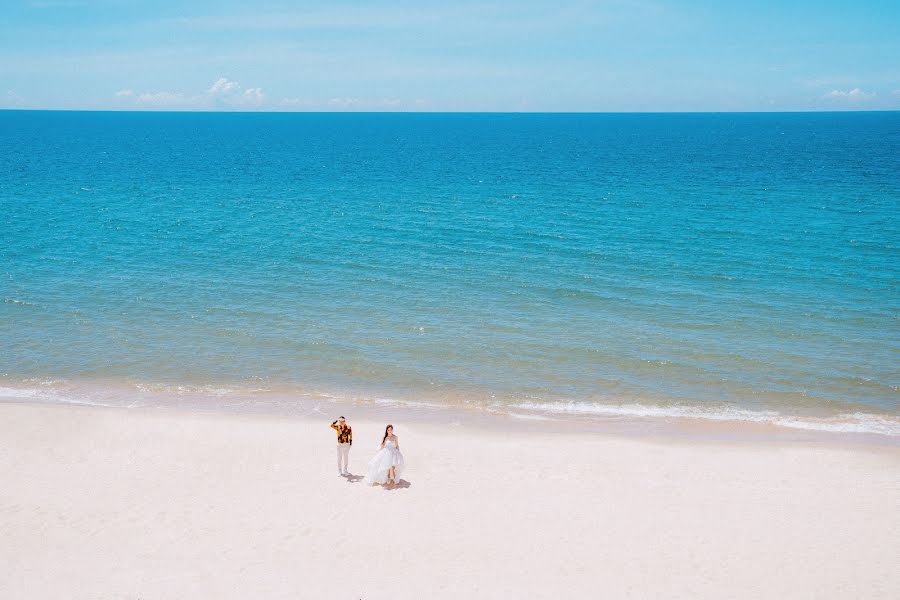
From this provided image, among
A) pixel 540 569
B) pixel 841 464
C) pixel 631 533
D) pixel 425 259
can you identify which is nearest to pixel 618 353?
pixel 841 464

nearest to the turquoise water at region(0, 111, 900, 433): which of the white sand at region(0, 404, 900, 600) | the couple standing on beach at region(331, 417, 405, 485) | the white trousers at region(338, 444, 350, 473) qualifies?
the white sand at region(0, 404, 900, 600)

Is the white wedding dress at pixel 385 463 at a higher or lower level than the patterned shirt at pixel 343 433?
lower

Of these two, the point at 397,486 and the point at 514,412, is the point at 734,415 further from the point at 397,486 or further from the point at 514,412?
the point at 397,486

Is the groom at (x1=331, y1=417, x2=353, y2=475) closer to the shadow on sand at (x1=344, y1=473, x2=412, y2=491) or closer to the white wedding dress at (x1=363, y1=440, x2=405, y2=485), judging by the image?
the shadow on sand at (x1=344, y1=473, x2=412, y2=491)

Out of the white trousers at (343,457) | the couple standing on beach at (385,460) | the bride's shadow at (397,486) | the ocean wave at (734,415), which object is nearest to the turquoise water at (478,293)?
the ocean wave at (734,415)

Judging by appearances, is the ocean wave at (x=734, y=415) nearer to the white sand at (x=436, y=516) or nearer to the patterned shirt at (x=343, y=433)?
the white sand at (x=436, y=516)

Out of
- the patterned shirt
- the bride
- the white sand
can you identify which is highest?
the patterned shirt

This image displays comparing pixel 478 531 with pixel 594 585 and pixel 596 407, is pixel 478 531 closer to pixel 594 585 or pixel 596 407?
pixel 594 585
